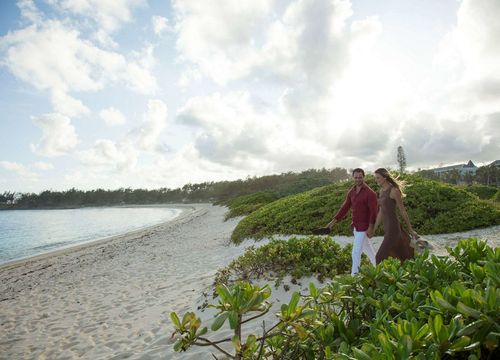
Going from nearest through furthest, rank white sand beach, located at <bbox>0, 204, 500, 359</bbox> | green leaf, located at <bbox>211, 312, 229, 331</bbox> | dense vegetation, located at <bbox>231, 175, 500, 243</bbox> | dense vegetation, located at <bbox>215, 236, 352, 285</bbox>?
1. green leaf, located at <bbox>211, 312, 229, 331</bbox>
2. white sand beach, located at <bbox>0, 204, 500, 359</bbox>
3. dense vegetation, located at <bbox>215, 236, 352, 285</bbox>
4. dense vegetation, located at <bbox>231, 175, 500, 243</bbox>

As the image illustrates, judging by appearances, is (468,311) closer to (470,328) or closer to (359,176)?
(470,328)

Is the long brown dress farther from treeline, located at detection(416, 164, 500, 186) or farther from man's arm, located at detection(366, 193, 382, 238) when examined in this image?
treeline, located at detection(416, 164, 500, 186)

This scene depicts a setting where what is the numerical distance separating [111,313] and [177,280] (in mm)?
2083

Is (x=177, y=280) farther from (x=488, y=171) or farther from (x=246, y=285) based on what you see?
(x=488, y=171)

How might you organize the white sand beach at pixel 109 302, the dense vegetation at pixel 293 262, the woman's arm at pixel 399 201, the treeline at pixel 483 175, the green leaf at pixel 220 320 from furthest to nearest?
the treeline at pixel 483 175 → the dense vegetation at pixel 293 262 → the woman's arm at pixel 399 201 → the white sand beach at pixel 109 302 → the green leaf at pixel 220 320

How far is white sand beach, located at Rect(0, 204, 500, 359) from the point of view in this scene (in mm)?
5148

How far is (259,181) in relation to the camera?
67.2 m

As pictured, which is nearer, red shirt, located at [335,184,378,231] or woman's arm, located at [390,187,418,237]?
woman's arm, located at [390,187,418,237]

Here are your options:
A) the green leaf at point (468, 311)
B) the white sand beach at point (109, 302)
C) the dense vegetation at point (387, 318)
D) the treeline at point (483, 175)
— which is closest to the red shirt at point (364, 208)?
the white sand beach at point (109, 302)

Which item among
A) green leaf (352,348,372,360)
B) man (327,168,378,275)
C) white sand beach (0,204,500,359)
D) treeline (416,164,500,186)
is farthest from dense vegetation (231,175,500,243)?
treeline (416,164,500,186)

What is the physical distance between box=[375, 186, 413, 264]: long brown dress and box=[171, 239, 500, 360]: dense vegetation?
9.66 feet

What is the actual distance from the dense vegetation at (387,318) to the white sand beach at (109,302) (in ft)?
9.28

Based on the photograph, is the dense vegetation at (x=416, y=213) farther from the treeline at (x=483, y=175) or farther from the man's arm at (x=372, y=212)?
the treeline at (x=483, y=175)

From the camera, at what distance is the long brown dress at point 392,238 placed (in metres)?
5.41
